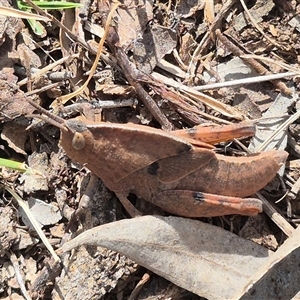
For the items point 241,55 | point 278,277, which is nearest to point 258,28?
point 241,55

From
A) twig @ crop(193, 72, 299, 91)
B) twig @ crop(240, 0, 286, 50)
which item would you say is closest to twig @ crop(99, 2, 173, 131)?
twig @ crop(193, 72, 299, 91)

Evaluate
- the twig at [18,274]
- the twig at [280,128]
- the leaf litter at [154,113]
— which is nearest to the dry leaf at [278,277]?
the leaf litter at [154,113]

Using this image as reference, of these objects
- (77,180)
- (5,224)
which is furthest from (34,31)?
(5,224)

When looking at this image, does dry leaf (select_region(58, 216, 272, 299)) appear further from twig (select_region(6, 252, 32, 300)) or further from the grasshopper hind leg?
twig (select_region(6, 252, 32, 300))

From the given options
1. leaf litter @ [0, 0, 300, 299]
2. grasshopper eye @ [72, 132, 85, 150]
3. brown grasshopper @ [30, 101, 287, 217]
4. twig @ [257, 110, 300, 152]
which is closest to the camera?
grasshopper eye @ [72, 132, 85, 150]

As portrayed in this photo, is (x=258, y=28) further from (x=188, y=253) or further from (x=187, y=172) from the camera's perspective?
(x=188, y=253)

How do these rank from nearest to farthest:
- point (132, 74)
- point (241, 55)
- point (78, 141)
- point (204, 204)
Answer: point (78, 141), point (204, 204), point (132, 74), point (241, 55)

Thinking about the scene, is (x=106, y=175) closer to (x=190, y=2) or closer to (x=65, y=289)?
(x=65, y=289)

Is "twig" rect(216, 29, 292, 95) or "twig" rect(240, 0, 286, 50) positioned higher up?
"twig" rect(240, 0, 286, 50)
